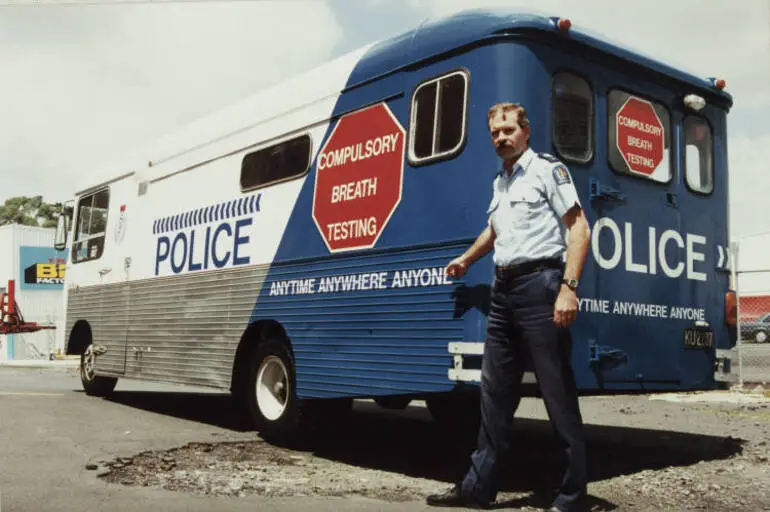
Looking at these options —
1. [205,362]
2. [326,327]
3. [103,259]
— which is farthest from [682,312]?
[103,259]

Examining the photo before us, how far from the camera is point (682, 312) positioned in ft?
21.0

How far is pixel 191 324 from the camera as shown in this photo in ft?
28.0

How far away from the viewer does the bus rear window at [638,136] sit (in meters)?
6.11

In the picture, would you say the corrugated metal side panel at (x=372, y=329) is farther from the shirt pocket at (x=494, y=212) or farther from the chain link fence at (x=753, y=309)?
the chain link fence at (x=753, y=309)

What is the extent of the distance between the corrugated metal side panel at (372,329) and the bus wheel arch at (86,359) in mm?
4983

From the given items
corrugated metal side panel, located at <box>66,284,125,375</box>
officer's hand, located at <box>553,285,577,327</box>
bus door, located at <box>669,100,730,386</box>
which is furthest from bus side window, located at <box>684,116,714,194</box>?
corrugated metal side panel, located at <box>66,284,125,375</box>

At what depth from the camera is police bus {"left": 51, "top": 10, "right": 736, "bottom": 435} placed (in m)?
5.56

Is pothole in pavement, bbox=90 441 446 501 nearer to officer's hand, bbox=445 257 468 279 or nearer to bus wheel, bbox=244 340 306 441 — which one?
bus wheel, bbox=244 340 306 441

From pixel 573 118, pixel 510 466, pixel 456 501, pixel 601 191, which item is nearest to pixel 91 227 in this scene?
pixel 510 466

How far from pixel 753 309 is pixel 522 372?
1153 inches

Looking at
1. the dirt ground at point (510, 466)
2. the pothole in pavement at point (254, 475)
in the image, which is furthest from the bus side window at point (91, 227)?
the pothole in pavement at point (254, 475)

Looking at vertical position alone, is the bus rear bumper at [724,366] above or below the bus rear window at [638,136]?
below

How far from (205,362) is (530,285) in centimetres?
445

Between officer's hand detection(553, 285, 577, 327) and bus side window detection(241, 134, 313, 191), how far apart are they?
3.21 meters
